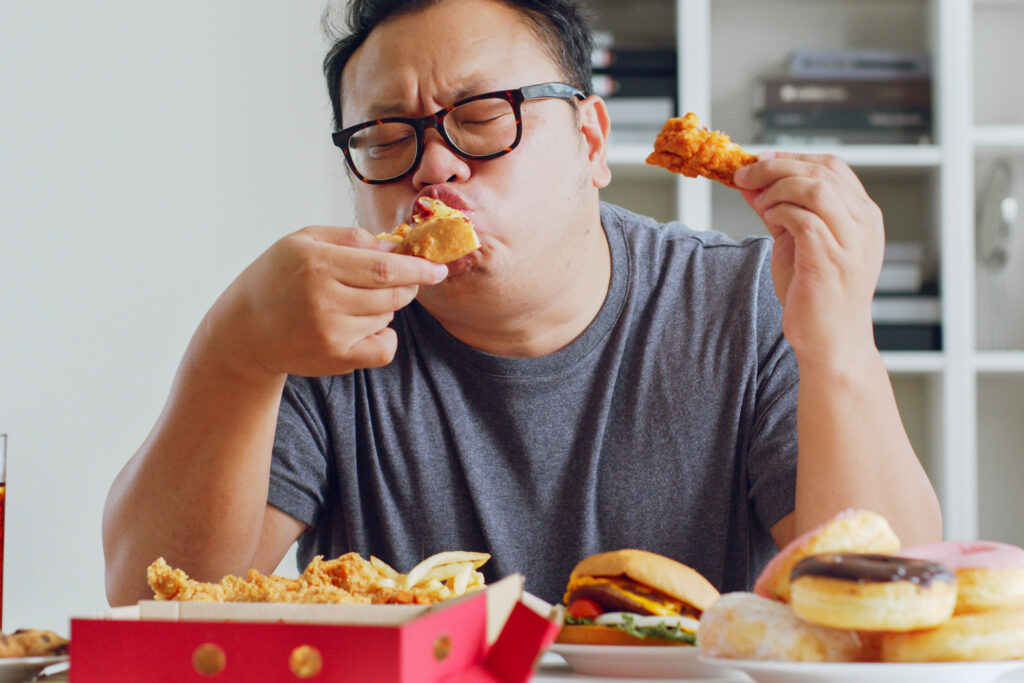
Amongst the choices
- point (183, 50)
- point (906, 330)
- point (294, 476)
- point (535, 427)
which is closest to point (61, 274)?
point (183, 50)

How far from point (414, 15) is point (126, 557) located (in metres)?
0.89

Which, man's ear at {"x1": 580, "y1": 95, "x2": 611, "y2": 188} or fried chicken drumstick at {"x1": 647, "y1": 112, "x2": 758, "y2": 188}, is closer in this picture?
fried chicken drumstick at {"x1": 647, "y1": 112, "x2": 758, "y2": 188}

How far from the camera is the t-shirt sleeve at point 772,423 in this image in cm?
137

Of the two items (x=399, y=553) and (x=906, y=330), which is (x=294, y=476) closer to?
(x=399, y=553)

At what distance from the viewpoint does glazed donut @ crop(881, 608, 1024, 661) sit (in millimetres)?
622

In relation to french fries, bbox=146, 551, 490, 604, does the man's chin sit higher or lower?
higher

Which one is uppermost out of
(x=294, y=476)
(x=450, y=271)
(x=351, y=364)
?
(x=450, y=271)

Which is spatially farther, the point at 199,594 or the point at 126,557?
the point at 126,557

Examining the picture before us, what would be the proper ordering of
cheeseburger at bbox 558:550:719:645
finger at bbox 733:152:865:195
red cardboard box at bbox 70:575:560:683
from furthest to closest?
finger at bbox 733:152:865:195
cheeseburger at bbox 558:550:719:645
red cardboard box at bbox 70:575:560:683

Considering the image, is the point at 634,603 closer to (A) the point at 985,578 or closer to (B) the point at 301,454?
(A) the point at 985,578

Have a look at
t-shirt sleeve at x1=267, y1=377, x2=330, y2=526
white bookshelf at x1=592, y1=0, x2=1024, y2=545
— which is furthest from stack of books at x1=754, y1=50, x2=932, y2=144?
t-shirt sleeve at x1=267, y1=377, x2=330, y2=526

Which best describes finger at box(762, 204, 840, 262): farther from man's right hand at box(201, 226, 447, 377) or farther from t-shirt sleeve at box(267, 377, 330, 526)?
t-shirt sleeve at box(267, 377, 330, 526)

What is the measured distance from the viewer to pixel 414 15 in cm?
150

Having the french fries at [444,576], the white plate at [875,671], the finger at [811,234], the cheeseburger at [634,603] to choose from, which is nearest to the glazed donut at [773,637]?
the white plate at [875,671]
